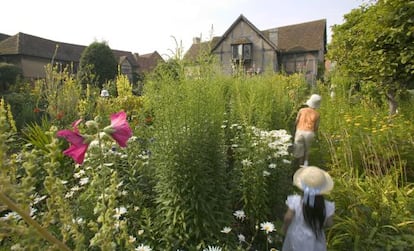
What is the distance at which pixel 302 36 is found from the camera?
24953mm

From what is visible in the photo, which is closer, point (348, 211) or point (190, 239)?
point (190, 239)

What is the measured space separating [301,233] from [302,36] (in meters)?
25.6

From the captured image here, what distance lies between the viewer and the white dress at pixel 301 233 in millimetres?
2135

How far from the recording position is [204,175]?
2.38m

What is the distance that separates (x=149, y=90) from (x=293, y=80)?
26.5 ft

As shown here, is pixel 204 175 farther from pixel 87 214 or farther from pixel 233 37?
pixel 233 37

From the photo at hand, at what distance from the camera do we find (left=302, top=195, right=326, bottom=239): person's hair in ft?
6.81

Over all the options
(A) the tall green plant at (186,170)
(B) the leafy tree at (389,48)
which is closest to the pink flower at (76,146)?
(A) the tall green plant at (186,170)

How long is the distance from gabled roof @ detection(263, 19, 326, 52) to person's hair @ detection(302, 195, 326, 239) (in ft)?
77.8

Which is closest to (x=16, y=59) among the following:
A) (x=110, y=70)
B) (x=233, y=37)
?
(x=110, y=70)

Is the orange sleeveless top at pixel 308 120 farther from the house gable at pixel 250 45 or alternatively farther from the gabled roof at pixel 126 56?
the gabled roof at pixel 126 56

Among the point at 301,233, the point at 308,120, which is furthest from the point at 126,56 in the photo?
the point at 301,233

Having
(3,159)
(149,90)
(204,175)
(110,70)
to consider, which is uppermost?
(110,70)

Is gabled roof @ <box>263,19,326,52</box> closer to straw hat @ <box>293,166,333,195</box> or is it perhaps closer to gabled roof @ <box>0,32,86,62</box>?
gabled roof @ <box>0,32,86,62</box>
